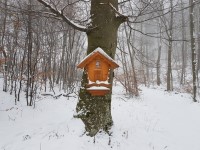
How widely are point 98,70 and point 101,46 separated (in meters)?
0.71

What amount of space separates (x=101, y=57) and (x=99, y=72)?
0.94ft

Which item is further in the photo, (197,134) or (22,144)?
(197,134)

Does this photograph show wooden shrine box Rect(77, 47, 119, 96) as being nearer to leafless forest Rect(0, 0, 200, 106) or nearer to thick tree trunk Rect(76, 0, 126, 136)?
thick tree trunk Rect(76, 0, 126, 136)

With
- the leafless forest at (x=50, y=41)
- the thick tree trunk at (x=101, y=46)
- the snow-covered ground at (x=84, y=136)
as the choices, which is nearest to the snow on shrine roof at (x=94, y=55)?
the thick tree trunk at (x=101, y=46)

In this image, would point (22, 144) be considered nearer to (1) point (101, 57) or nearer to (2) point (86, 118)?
(2) point (86, 118)

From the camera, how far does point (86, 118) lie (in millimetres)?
5051

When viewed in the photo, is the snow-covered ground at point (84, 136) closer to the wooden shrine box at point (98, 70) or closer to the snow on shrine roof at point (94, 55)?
the wooden shrine box at point (98, 70)

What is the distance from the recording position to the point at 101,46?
516 centimetres

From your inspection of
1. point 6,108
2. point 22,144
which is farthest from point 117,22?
point 6,108

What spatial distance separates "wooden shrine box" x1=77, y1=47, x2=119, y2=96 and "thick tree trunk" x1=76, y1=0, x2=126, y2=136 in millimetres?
452

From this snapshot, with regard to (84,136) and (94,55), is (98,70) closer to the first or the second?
(94,55)

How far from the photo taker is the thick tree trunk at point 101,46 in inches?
198

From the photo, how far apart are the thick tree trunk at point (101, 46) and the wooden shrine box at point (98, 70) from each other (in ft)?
1.48

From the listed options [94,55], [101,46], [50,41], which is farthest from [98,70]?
[50,41]
